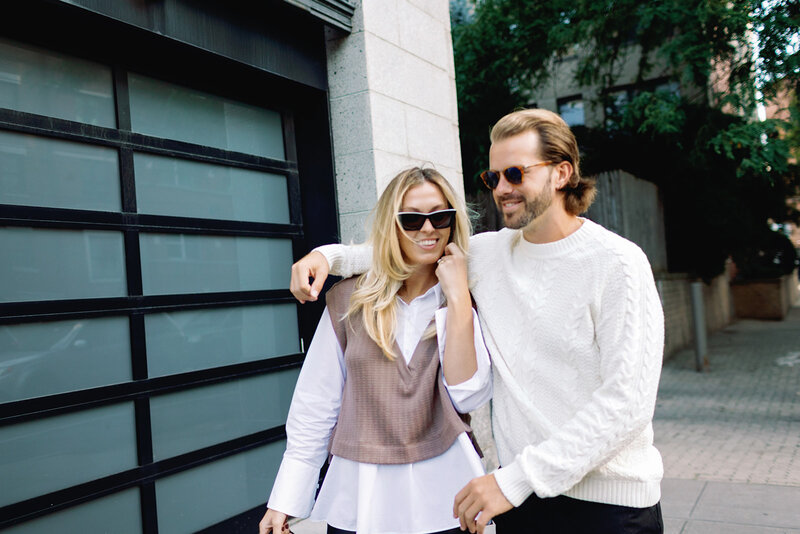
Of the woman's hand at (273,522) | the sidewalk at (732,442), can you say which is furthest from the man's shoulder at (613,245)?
the sidewalk at (732,442)

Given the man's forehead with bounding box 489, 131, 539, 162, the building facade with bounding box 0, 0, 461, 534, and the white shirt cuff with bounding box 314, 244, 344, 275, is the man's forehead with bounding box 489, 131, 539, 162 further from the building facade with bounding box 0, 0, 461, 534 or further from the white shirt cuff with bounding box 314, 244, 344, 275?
the building facade with bounding box 0, 0, 461, 534

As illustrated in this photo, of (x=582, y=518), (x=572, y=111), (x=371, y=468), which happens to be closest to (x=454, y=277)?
(x=371, y=468)

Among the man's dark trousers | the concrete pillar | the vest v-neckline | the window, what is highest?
the window

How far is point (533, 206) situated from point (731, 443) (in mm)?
6035

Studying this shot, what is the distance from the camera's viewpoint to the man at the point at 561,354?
1696mm

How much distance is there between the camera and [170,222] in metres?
3.86

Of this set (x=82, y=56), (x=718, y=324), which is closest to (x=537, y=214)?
(x=82, y=56)

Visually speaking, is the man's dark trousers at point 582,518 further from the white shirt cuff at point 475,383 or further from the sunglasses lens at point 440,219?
the sunglasses lens at point 440,219

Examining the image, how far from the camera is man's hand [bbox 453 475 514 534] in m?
1.68

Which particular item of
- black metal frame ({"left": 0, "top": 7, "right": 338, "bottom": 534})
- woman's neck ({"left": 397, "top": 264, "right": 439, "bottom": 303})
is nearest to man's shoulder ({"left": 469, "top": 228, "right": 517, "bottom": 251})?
woman's neck ({"left": 397, "top": 264, "right": 439, "bottom": 303})

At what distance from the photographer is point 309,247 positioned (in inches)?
193

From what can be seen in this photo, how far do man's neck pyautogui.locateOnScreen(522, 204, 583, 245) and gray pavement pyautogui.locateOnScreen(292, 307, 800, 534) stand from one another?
3230mm

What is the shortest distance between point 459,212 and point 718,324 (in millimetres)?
17803

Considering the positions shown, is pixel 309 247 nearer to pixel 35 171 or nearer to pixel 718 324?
pixel 35 171
